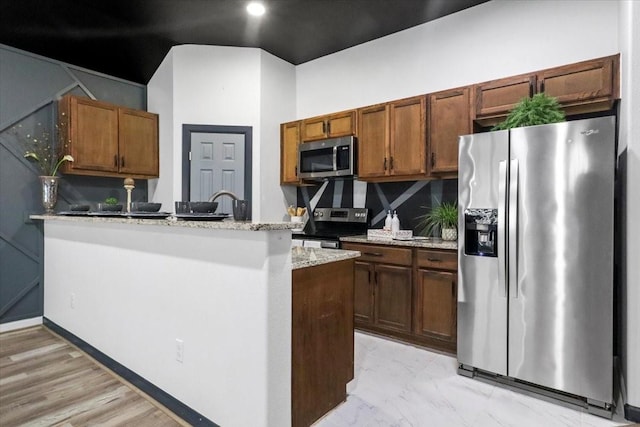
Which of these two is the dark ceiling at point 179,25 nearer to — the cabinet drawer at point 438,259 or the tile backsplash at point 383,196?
the tile backsplash at point 383,196

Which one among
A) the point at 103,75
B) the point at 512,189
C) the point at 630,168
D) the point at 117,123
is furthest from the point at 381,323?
the point at 103,75

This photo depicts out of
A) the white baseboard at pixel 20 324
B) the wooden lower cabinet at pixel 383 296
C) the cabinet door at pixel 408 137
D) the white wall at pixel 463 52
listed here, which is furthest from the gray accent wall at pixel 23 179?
the cabinet door at pixel 408 137

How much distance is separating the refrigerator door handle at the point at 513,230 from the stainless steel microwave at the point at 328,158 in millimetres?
1692

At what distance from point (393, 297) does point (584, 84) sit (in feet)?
7.22

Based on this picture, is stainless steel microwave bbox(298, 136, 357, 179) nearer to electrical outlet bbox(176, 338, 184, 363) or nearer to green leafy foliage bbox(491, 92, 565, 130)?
green leafy foliage bbox(491, 92, 565, 130)

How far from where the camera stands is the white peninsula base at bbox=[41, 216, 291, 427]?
1.57m

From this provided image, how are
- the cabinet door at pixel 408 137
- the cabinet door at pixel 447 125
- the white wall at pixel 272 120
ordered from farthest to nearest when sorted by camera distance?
the white wall at pixel 272 120 → the cabinet door at pixel 408 137 → the cabinet door at pixel 447 125

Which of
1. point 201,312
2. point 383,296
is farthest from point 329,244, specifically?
point 201,312

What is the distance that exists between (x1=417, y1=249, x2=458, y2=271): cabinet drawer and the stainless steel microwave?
3.95 feet

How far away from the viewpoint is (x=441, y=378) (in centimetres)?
244

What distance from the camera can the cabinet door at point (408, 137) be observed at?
10.6 feet

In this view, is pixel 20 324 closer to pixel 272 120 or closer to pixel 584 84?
pixel 272 120

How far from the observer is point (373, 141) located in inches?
141

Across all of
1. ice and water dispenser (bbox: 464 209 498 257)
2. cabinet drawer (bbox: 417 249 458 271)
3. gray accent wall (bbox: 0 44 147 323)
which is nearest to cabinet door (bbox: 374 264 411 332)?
cabinet drawer (bbox: 417 249 458 271)
